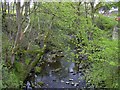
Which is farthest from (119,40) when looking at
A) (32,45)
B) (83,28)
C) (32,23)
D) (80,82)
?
(32,45)

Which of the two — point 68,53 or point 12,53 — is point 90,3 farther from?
point 12,53

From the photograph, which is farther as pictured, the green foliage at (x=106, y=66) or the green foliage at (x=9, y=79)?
the green foliage at (x=9, y=79)

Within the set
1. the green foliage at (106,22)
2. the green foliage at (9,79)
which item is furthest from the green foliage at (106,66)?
the green foliage at (9,79)

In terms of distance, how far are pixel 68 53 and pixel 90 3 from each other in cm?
113

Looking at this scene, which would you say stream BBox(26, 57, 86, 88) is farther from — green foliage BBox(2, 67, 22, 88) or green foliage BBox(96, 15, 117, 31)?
green foliage BBox(96, 15, 117, 31)

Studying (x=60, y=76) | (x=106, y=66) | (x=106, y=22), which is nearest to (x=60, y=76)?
(x=60, y=76)

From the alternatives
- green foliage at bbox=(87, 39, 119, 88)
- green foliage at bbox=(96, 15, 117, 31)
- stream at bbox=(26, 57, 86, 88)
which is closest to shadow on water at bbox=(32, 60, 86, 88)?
stream at bbox=(26, 57, 86, 88)

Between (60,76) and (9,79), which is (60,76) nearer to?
(60,76)

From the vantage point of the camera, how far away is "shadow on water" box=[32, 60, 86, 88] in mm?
4215

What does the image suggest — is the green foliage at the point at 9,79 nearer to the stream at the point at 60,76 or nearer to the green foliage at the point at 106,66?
the stream at the point at 60,76

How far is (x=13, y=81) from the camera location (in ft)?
11.5

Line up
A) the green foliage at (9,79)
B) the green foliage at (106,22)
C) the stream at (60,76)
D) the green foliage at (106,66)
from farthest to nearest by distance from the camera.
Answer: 1. the stream at (60,76)
2. the green foliage at (106,22)
3. the green foliage at (9,79)
4. the green foliage at (106,66)

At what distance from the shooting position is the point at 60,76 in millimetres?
4605

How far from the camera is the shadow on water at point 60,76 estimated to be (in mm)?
4215
